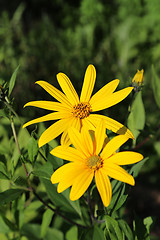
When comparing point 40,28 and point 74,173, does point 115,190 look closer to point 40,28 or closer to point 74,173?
point 74,173

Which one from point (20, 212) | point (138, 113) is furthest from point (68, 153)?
point (138, 113)

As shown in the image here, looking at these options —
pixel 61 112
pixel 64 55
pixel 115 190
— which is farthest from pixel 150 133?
pixel 64 55

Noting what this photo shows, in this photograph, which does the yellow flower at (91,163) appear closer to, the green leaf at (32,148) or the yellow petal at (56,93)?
the green leaf at (32,148)

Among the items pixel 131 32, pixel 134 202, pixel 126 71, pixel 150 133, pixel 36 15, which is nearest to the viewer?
pixel 150 133

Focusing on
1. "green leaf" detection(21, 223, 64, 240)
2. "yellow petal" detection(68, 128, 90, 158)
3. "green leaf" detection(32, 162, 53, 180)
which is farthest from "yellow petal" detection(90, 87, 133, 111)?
"green leaf" detection(21, 223, 64, 240)

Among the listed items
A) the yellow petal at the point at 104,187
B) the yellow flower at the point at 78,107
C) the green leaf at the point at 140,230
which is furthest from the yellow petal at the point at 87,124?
the green leaf at the point at 140,230

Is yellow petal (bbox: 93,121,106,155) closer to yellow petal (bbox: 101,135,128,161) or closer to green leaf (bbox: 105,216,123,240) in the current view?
yellow petal (bbox: 101,135,128,161)

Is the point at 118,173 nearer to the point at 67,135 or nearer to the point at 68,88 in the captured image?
the point at 67,135

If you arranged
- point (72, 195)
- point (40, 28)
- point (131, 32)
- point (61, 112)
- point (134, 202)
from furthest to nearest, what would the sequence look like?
point (40, 28)
point (131, 32)
point (134, 202)
point (61, 112)
point (72, 195)
